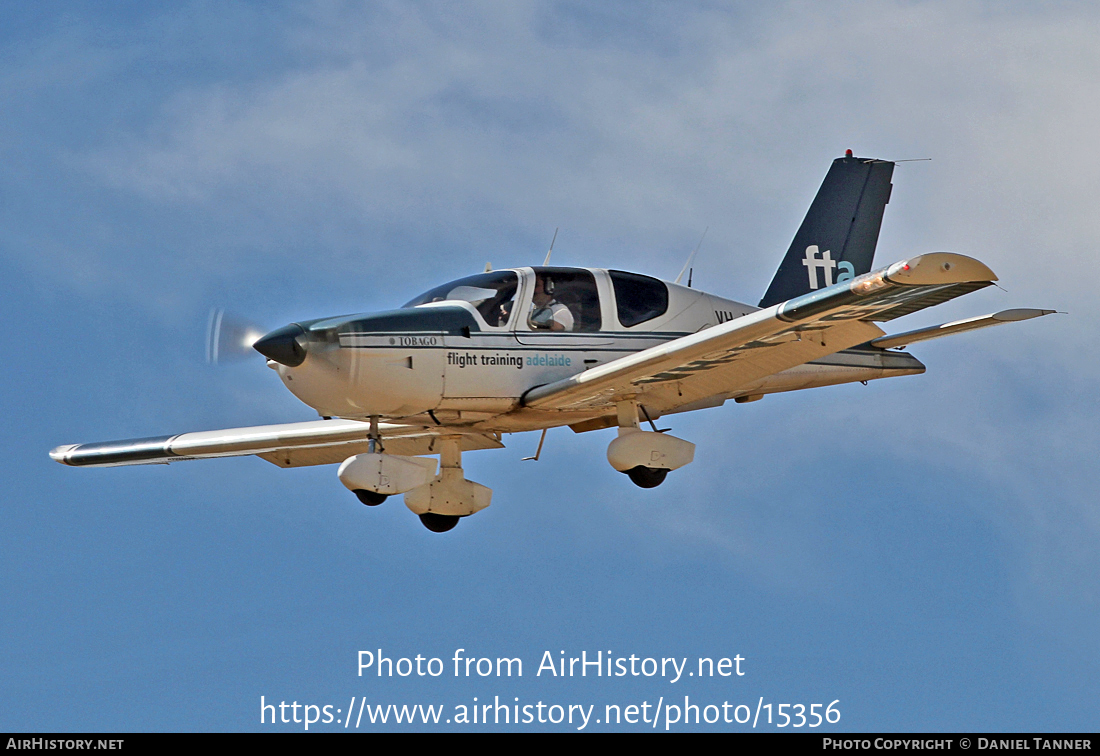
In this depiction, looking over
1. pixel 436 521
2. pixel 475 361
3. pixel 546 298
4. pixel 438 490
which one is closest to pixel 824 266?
pixel 546 298

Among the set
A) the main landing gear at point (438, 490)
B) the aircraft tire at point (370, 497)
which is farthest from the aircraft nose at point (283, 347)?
the aircraft tire at point (370, 497)

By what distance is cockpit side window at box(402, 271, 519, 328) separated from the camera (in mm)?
16766

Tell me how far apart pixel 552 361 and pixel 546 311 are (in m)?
0.57

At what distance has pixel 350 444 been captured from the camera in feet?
65.9

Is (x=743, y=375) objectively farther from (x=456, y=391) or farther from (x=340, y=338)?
(x=340, y=338)

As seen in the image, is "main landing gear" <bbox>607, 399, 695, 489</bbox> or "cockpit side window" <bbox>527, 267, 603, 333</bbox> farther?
"cockpit side window" <bbox>527, 267, 603, 333</bbox>

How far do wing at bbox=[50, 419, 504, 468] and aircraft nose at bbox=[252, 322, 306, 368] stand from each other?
247 cm

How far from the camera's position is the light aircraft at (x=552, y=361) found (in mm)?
15867

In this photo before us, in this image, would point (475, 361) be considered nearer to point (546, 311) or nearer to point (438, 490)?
point (546, 311)

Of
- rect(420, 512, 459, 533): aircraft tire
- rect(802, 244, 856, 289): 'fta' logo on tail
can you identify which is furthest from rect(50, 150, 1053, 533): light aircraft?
rect(802, 244, 856, 289): 'fta' logo on tail

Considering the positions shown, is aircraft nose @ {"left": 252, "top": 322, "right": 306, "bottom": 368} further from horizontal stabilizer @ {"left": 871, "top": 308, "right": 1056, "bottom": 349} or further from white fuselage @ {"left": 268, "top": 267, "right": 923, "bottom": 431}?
horizontal stabilizer @ {"left": 871, "top": 308, "right": 1056, "bottom": 349}

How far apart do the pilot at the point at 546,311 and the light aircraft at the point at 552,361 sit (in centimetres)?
2

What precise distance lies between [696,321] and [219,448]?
6.80 m
